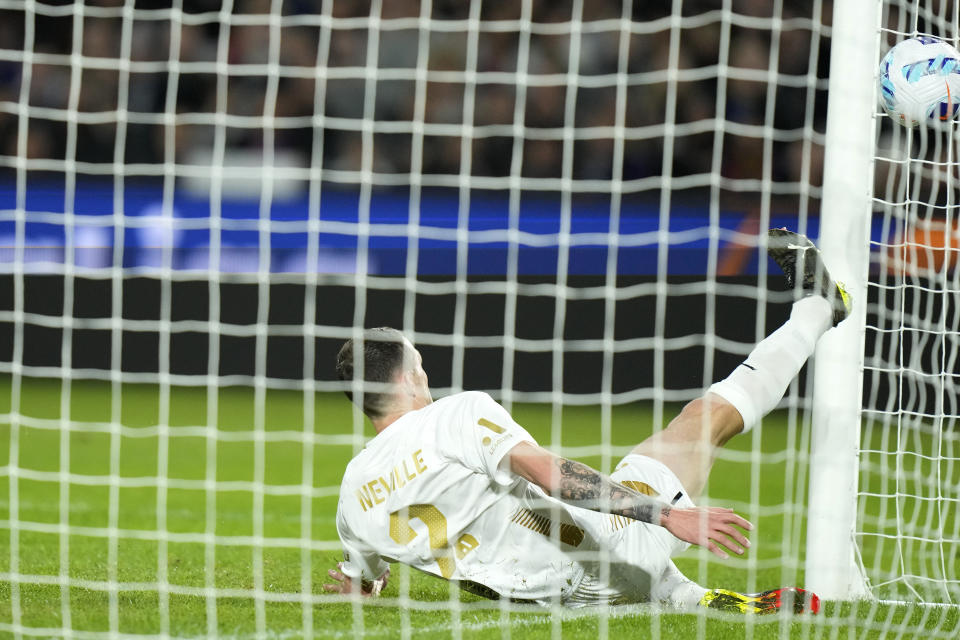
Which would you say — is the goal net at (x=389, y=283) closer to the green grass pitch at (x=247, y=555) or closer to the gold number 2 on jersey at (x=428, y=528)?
the green grass pitch at (x=247, y=555)

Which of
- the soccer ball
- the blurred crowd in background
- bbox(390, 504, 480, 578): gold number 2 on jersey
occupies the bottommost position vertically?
bbox(390, 504, 480, 578): gold number 2 on jersey

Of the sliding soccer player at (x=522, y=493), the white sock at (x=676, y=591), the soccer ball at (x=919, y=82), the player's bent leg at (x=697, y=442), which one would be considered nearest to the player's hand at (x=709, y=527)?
the sliding soccer player at (x=522, y=493)

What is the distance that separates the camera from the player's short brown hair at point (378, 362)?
353 cm

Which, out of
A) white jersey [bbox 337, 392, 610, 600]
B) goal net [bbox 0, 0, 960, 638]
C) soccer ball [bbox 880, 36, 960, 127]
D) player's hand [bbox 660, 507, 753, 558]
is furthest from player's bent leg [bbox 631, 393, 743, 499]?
soccer ball [bbox 880, 36, 960, 127]

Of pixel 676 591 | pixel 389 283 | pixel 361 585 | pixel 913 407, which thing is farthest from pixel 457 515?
pixel 913 407

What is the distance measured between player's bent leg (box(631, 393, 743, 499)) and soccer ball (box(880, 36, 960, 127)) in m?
1.13

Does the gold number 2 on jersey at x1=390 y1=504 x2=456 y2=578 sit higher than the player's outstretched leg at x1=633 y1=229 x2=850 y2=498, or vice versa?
the player's outstretched leg at x1=633 y1=229 x2=850 y2=498

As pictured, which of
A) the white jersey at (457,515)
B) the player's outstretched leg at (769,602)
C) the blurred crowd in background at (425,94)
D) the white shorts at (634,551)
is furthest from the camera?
the blurred crowd in background at (425,94)

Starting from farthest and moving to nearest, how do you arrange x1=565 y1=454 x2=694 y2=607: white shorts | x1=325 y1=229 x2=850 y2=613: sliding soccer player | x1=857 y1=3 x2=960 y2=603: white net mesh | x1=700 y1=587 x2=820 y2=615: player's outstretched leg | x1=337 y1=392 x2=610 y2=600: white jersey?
x1=857 y1=3 x2=960 y2=603: white net mesh < x1=565 y1=454 x2=694 y2=607: white shorts < x1=700 y1=587 x2=820 y2=615: player's outstretched leg < x1=337 y1=392 x2=610 y2=600: white jersey < x1=325 y1=229 x2=850 y2=613: sliding soccer player

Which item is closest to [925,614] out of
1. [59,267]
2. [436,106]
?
[59,267]

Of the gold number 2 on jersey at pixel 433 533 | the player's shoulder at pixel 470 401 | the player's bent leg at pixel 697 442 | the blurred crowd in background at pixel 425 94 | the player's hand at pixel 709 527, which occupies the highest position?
the blurred crowd in background at pixel 425 94

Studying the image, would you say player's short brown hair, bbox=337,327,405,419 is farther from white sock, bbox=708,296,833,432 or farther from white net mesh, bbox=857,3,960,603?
white net mesh, bbox=857,3,960,603

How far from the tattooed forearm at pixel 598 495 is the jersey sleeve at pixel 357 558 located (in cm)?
80

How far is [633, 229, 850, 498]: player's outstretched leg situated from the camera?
387 centimetres
